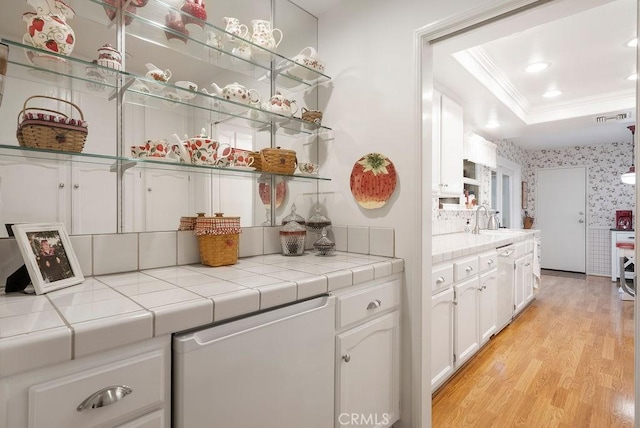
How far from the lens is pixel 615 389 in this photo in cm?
203

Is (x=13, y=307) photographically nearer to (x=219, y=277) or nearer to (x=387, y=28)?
(x=219, y=277)

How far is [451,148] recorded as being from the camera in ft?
9.57

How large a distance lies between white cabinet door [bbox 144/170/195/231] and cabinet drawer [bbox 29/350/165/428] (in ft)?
2.39

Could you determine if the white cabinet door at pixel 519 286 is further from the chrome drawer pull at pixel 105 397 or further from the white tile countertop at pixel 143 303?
the chrome drawer pull at pixel 105 397

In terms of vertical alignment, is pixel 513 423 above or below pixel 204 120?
below

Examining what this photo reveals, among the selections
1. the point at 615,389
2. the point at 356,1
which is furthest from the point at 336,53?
the point at 615,389

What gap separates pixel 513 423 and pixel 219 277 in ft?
5.74

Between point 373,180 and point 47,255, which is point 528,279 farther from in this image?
point 47,255

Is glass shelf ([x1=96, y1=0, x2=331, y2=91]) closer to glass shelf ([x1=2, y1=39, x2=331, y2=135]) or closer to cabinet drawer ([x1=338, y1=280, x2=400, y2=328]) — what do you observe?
glass shelf ([x1=2, y1=39, x2=331, y2=135])

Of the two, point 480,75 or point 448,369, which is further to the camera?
point 480,75

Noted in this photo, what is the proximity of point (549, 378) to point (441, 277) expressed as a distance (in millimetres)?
1148

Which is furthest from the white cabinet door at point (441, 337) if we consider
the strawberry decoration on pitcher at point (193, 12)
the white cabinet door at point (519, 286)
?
the strawberry decoration on pitcher at point (193, 12)

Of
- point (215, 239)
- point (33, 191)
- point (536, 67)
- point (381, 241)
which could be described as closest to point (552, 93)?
point (536, 67)

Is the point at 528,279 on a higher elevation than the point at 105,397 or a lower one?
lower
